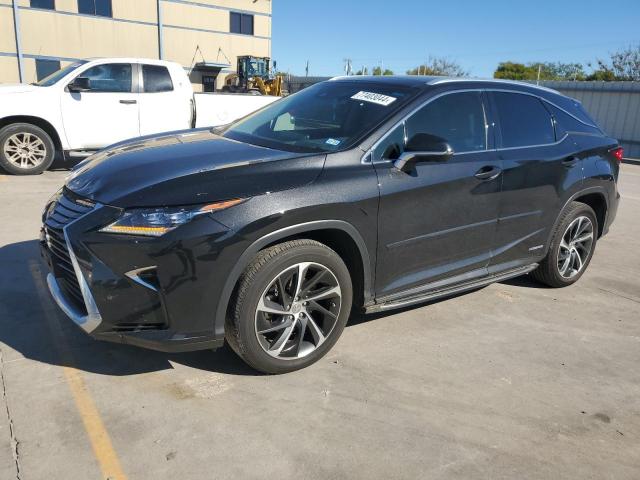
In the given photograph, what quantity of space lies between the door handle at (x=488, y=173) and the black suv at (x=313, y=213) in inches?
0.5

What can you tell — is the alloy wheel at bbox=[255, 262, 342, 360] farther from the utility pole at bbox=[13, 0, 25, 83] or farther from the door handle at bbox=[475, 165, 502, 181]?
the utility pole at bbox=[13, 0, 25, 83]

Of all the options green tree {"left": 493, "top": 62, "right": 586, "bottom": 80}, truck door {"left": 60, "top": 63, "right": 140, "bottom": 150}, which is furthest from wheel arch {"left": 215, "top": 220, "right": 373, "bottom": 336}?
green tree {"left": 493, "top": 62, "right": 586, "bottom": 80}

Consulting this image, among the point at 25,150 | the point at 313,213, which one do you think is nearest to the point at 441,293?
the point at 313,213

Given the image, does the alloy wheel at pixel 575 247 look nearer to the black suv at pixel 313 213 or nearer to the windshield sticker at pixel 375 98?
the black suv at pixel 313 213

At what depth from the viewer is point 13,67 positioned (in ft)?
96.1

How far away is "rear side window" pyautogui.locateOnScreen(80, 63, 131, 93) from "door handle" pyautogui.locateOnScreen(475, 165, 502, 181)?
23.5 feet

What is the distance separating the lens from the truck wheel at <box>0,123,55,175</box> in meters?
8.41

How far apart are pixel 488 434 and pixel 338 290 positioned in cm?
115

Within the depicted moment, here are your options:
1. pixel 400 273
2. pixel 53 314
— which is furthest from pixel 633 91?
pixel 53 314

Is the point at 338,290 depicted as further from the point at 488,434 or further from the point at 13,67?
the point at 13,67

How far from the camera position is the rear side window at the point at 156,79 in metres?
9.32

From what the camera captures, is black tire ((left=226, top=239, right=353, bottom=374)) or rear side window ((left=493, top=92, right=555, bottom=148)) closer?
black tire ((left=226, top=239, right=353, bottom=374))

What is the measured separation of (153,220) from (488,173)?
241cm

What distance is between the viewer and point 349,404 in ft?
9.98
